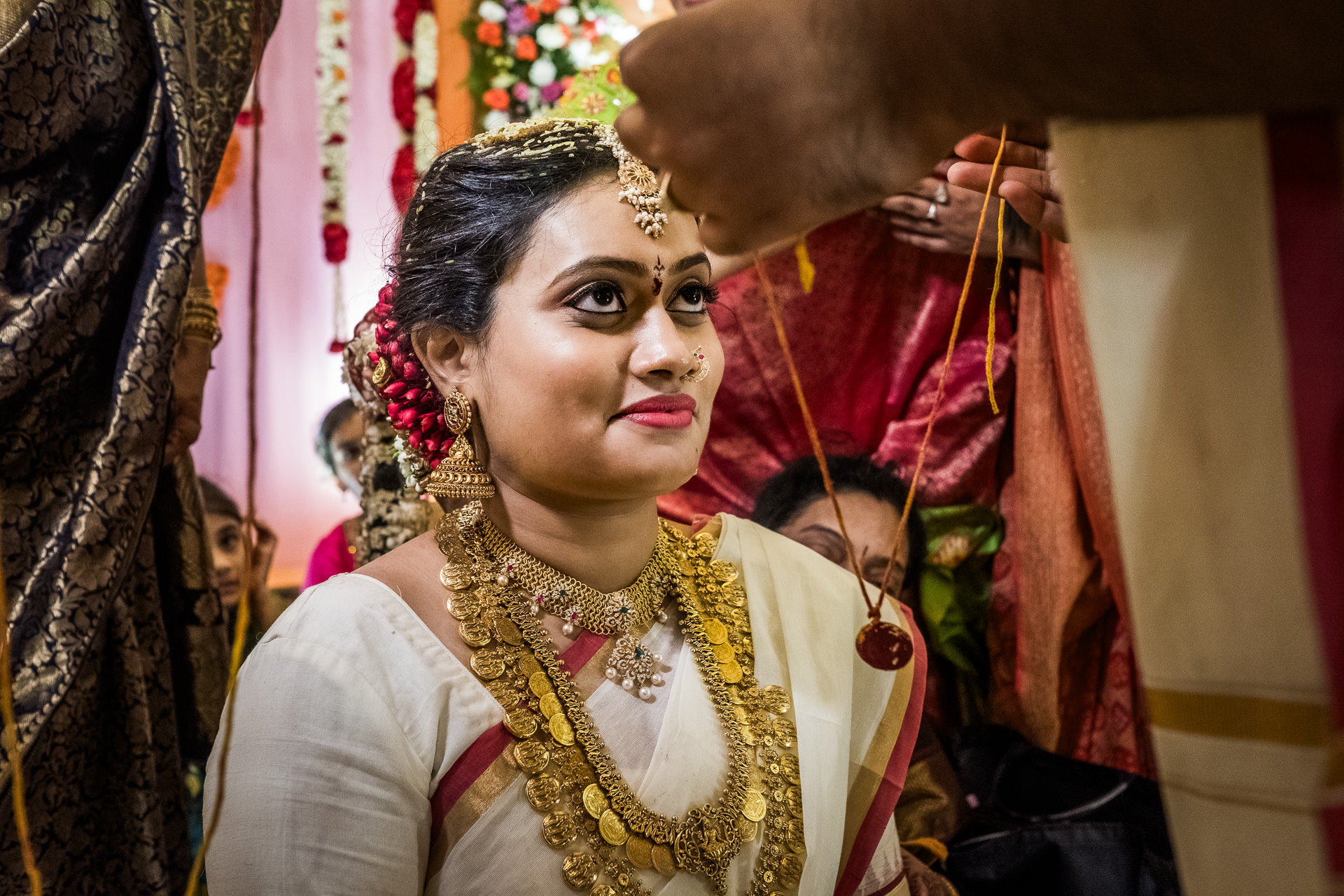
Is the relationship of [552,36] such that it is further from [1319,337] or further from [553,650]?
[1319,337]

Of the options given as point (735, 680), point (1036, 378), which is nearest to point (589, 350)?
point (735, 680)

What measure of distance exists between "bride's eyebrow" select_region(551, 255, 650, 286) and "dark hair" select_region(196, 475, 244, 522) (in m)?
1.83

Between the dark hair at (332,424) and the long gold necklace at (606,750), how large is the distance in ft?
5.65

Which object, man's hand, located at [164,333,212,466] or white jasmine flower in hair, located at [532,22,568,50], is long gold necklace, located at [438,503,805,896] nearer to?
man's hand, located at [164,333,212,466]

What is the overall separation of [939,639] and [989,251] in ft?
2.67

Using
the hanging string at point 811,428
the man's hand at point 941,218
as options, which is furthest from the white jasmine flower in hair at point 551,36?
the hanging string at point 811,428

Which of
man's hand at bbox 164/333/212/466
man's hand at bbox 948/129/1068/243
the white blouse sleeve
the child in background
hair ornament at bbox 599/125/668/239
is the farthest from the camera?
the child in background

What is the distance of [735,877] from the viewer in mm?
1152

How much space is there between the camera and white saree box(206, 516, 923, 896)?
0.99 m

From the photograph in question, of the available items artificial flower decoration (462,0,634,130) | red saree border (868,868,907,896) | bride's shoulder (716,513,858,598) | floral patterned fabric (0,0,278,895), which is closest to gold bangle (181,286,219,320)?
floral patterned fabric (0,0,278,895)

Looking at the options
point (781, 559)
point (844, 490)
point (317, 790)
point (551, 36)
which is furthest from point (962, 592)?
point (551, 36)

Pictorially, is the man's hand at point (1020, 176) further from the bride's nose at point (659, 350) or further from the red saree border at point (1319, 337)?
the red saree border at point (1319, 337)

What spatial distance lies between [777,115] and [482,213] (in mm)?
740

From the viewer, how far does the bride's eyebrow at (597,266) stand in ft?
3.81
